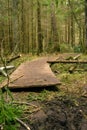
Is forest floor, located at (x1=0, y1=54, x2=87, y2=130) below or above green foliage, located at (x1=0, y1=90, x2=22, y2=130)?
below

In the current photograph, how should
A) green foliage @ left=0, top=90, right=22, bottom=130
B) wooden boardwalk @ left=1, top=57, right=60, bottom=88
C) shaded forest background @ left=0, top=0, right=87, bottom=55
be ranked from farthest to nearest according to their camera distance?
1. shaded forest background @ left=0, top=0, right=87, bottom=55
2. wooden boardwalk @ left=1, top=57, right=60, bottom=88
3. green foliage @ left=0, top=90, right=22, bottom=130

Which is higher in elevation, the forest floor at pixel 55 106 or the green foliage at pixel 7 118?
the green foliage at pixel 7 118

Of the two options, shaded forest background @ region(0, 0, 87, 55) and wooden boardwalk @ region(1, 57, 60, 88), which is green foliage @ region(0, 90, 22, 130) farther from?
shaded forest background @ region(0, 0, 87, 55)

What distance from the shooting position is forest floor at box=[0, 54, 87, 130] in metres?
4.72

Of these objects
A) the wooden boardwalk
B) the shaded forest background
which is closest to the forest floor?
the wooden boardwalk

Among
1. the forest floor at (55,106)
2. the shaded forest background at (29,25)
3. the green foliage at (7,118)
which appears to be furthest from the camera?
the shaded forest background at (29,25)

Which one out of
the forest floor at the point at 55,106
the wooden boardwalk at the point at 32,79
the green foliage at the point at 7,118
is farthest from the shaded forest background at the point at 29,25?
the green foliage at the point at 7,118

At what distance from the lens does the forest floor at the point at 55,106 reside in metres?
4.72

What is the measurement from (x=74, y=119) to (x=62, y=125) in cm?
28

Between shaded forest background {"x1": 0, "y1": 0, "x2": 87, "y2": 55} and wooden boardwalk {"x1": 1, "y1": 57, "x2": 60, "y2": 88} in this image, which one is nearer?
wooden boardwalk {"x1": 1, "y1": 57, "x2": 60, "y2": 88}

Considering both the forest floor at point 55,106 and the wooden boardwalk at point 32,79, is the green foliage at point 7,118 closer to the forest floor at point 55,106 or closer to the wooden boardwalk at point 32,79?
the forest floor at point 55,106

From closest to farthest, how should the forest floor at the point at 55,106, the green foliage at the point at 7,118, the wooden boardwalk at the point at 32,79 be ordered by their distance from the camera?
the green foliage at the point at 7,118 → the forest floor at the point at 55,106 → the wooden boardwalk at the point at 32,79

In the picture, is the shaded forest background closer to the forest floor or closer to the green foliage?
the forest floor

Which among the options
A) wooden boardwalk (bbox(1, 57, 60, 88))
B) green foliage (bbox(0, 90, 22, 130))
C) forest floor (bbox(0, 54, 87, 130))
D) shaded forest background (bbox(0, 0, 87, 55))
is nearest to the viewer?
green foliage (bbox(0, 90, 22, 130))
